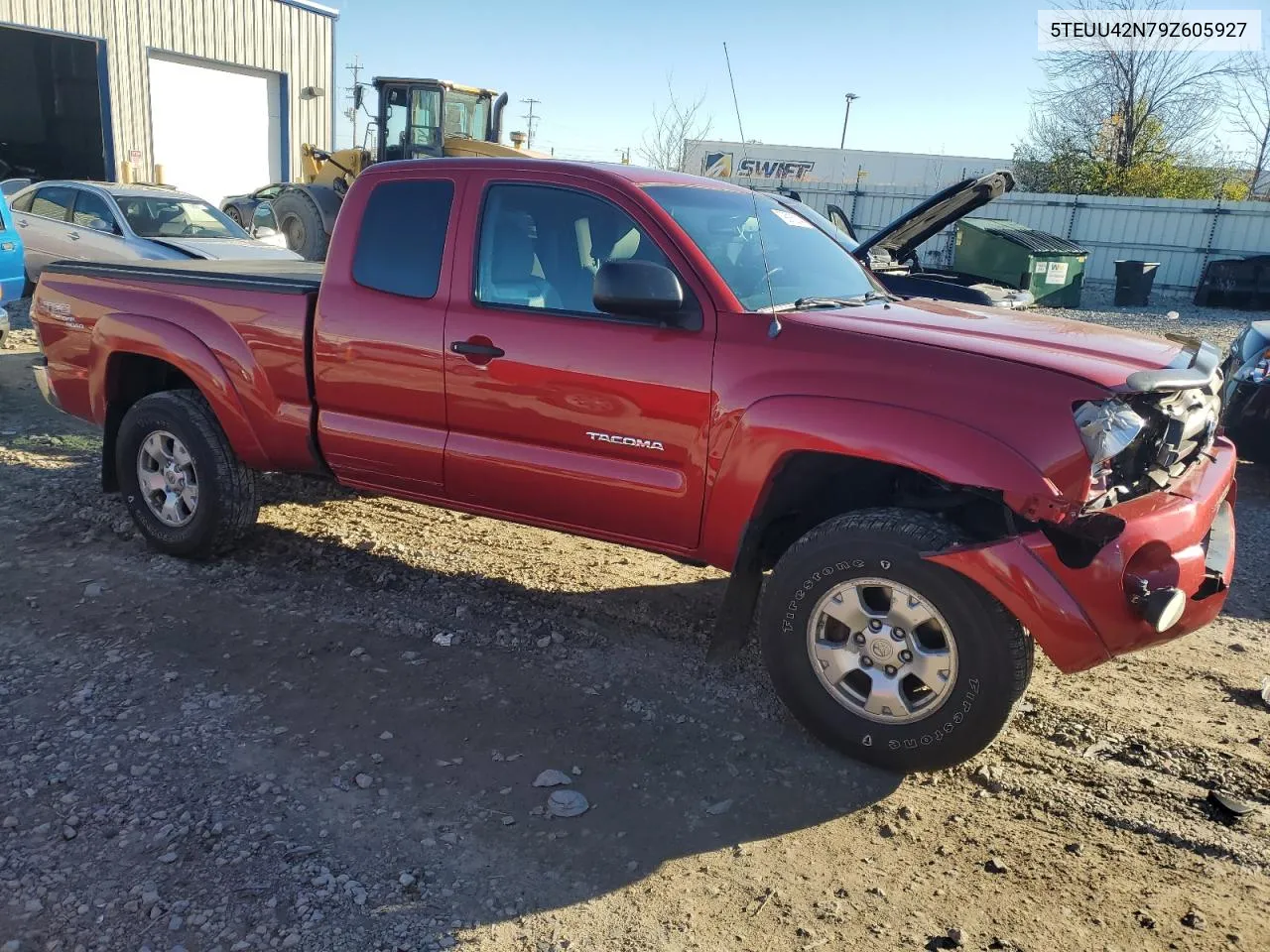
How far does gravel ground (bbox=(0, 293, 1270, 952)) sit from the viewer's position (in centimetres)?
261

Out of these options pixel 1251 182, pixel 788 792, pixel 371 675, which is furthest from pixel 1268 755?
pixel 1251 182

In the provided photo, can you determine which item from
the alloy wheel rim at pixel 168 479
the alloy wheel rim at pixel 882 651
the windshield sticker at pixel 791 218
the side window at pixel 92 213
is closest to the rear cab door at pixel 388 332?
the alloy wheel rim at pixel 168 479

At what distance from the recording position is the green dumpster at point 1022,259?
1739 cm

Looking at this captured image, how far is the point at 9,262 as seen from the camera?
9.27m

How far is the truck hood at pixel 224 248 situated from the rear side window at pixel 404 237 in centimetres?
682

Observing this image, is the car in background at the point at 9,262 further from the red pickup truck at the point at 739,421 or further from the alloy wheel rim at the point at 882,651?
the alloy wheel rim at the point at 882,651

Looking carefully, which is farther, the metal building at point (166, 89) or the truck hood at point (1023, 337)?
the metal building at point (166, 89)

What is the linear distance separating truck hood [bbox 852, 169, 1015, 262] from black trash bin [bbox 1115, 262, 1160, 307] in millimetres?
15288

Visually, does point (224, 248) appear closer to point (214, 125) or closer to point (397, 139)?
point (397, 139)

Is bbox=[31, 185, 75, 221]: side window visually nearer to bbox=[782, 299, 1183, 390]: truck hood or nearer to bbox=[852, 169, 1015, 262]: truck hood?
bbox=[852, 169, 1015, 262]: truck hood

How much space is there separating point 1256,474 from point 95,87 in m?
24.2

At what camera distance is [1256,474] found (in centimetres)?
745

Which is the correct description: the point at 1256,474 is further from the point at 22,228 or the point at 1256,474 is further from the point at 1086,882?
the point at 22,228

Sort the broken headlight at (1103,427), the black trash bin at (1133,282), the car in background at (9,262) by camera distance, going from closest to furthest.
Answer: the broken headlight at (1103,427)
the car in background at (9,262)
the black trash bin at (1133,282)
